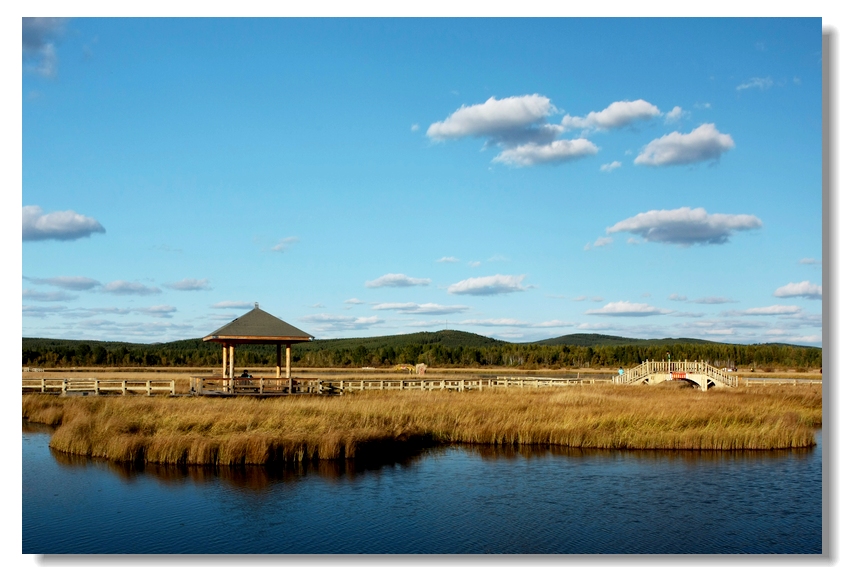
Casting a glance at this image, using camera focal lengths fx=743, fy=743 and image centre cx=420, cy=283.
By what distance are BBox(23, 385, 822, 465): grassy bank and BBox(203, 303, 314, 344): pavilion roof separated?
13.9 feet

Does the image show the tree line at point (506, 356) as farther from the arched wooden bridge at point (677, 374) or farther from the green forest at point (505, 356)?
the arched wooden bridge at point (677, 374)

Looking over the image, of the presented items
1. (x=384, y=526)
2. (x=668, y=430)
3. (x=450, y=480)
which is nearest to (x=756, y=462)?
(x=668, y=430)

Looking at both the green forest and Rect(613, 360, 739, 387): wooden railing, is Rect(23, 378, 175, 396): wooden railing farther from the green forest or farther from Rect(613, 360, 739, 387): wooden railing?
the green forest

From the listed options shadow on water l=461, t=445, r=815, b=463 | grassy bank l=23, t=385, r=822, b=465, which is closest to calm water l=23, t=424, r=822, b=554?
shadow on water l=461, t=445, r=815, b=463

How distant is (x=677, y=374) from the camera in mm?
56906

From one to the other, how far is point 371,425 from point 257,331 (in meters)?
12.8

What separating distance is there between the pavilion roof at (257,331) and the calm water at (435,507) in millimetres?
14031

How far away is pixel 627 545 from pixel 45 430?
24.3 m

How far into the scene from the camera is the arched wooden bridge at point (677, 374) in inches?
2157

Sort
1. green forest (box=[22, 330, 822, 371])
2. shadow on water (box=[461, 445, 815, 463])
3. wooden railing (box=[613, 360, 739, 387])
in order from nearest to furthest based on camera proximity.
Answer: shadow on water (box=[461, 445, 815, 463]) → wooden railing (box=[613, 360, 739, 387]) → green forest (box=[22, 330, 822, 371])

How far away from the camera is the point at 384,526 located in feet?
50.9

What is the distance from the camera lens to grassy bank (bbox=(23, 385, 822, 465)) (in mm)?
22328

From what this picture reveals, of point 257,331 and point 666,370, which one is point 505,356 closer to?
point 666,370
